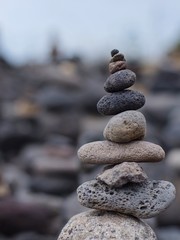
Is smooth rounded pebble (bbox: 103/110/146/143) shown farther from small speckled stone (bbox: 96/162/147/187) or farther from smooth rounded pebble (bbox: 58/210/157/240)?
smooth rounded pebble (bbox: 58/210/157/240)

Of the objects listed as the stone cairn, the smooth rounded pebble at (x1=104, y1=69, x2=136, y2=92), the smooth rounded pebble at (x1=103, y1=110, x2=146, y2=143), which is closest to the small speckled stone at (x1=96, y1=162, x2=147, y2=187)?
the stone cairn

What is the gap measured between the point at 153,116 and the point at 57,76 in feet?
22.8

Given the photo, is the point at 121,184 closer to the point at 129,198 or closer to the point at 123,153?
the point at 129,198

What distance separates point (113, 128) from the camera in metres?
4.48

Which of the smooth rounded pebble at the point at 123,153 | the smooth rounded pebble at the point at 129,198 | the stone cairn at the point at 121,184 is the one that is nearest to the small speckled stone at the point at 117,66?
the stone cairn at the point at 121,184

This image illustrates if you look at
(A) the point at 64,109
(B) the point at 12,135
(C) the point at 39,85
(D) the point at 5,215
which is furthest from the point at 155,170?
Answer: (C) the point at 39,85

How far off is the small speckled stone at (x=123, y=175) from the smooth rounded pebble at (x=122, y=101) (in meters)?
0.42

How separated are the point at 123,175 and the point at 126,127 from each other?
1.13 feet

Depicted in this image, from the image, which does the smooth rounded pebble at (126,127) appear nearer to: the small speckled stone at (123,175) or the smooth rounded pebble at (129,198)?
the small speckled stone at (123,175)

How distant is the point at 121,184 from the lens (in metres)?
4.32

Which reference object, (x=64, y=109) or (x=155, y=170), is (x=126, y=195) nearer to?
(x=155, y=170)

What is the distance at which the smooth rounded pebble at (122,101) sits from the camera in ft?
14.9

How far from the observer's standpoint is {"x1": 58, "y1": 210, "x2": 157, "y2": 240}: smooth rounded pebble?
4.30 meters

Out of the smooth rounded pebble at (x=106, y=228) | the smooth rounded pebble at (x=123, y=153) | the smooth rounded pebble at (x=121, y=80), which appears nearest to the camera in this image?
the smooth rounded pebble at (x=106, y=228)
